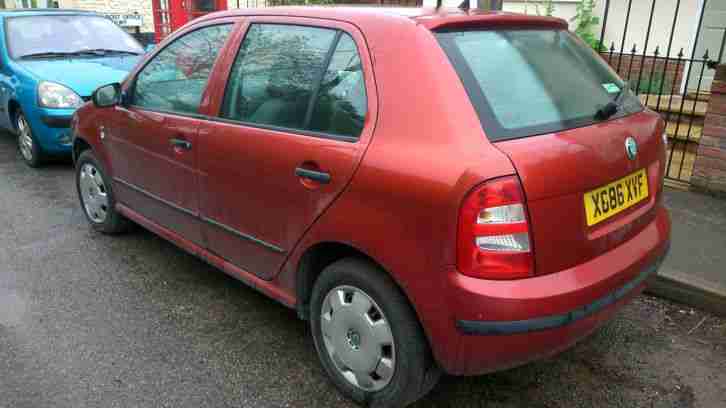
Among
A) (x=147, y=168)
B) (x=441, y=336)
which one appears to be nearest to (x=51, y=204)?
(x=147, y=168)

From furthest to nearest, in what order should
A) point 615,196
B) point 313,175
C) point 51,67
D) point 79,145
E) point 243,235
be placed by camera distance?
1. point 51,67
2. point 79,145
3. point 243,235
4. point 313,175
5. point 615,196

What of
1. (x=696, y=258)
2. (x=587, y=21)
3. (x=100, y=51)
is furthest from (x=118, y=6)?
(x=696, y=258)

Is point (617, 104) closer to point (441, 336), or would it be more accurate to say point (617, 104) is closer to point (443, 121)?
point (443, 121)

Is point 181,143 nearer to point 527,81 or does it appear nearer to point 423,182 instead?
point 423,182

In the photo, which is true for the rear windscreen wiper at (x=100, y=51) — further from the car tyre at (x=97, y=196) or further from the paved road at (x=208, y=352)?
the paved road at (x=208, y=352)

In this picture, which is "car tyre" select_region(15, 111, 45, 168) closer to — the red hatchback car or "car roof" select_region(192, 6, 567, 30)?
the red hatchback car

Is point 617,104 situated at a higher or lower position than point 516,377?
higher

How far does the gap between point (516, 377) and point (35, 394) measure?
7.44ft

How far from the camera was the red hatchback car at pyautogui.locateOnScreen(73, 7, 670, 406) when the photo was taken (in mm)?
2133

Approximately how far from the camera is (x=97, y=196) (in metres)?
4.58

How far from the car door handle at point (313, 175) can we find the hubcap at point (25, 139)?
16.4ft

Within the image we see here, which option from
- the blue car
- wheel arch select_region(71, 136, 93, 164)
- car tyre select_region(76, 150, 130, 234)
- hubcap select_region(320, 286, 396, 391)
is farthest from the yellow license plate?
the blue car

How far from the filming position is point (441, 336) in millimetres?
2227

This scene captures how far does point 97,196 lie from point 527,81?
3462 millimetres
